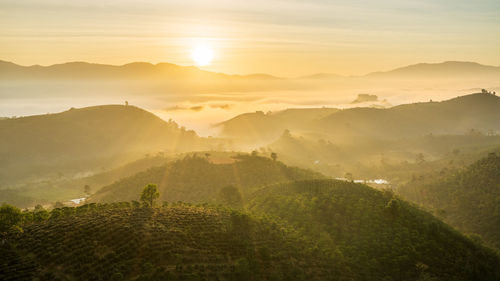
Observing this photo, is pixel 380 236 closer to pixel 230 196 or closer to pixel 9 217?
pixel 230 196

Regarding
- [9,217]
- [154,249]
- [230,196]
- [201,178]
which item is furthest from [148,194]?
[201,178]

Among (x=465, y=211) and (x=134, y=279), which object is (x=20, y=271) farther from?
(x=465, y=211)

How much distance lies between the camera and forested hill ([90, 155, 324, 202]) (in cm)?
12650

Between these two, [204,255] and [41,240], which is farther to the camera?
[204,255]

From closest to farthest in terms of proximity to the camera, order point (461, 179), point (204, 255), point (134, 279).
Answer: point (134, 279) → point (204, 255) → point (461, 179)

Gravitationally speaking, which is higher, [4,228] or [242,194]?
[4,228]

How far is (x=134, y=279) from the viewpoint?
168 feet

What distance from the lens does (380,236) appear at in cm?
7844

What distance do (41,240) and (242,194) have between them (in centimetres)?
7194

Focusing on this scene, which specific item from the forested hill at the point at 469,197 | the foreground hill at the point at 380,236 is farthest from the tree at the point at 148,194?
the forested hill at the point at 469,197

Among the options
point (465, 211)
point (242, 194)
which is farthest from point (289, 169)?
point (465, 211)

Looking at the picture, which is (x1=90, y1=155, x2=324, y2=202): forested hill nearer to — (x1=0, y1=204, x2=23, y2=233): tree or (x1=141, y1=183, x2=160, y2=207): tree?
(x1=141, y1=183, x2=160, y2=207): tree

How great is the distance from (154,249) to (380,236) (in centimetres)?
4959

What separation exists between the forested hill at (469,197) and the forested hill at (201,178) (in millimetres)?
46849
